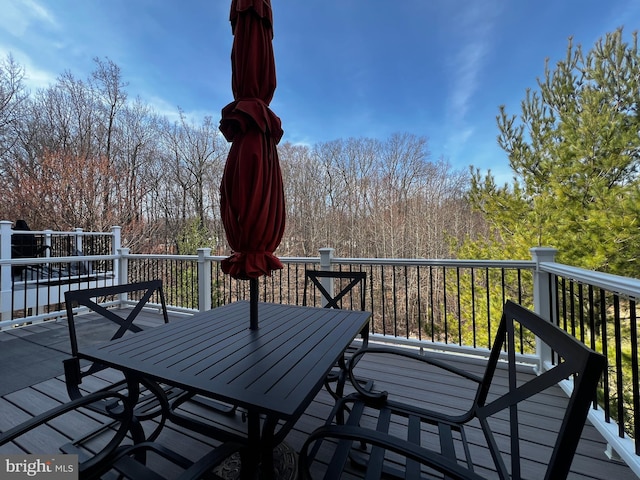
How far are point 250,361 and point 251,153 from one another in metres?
1.04

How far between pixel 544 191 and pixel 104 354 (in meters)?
7.18

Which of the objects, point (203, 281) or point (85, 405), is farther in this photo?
point (203, 281)

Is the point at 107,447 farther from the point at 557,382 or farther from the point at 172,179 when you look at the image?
the point at 172,179

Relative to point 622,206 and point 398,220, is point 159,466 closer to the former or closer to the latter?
point 622,206

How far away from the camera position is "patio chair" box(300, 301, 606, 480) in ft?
2.35

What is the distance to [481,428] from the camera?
1.42 meters

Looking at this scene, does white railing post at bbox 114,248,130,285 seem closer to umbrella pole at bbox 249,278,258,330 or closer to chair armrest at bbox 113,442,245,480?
umbrella pole at bbox 249,278,258,330

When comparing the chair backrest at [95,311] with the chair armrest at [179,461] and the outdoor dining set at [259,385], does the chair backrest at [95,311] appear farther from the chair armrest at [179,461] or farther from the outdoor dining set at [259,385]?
the chair armrest at [179,461]

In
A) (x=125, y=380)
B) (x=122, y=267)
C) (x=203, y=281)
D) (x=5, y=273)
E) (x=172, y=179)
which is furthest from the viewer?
(x=172, y=179)

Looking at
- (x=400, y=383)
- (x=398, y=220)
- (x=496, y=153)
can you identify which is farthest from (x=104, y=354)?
(x=398, y=220)

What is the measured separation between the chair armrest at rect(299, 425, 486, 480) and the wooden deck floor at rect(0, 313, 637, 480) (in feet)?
3.19

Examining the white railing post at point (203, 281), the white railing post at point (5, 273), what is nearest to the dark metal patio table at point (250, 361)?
the white railing post at point (203, 281)

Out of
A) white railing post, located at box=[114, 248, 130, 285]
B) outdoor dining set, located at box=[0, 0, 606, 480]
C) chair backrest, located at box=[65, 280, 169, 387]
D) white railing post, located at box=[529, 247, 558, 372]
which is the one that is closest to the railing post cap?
white railing post, located at box=[529, 247, 558, 372]

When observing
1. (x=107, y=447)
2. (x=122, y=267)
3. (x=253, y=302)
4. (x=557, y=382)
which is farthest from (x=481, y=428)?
(x=122, y=267)
